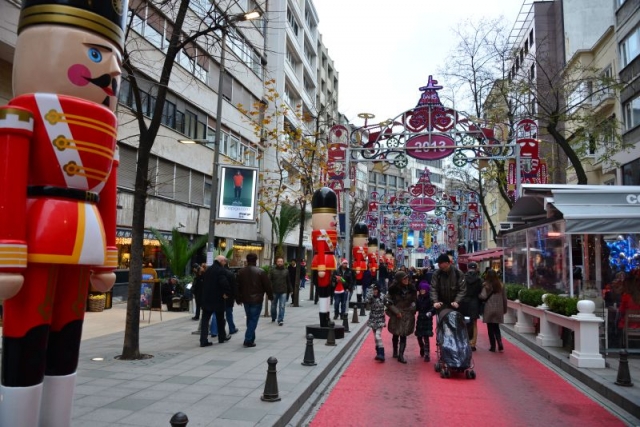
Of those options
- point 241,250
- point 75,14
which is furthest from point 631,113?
point 75,14

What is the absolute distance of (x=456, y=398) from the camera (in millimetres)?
7668

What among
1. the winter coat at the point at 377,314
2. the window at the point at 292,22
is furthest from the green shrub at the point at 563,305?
the window at the point at 292,22

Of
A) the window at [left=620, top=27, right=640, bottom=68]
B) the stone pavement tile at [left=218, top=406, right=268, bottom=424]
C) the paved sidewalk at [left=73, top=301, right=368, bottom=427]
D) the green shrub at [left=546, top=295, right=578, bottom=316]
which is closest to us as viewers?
the stone pavement tile at [left=218, top=406, right=268, bottom=424]

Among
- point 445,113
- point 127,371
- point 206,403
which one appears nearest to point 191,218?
point 445,113

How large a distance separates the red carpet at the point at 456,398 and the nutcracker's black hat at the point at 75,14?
16.1 ft

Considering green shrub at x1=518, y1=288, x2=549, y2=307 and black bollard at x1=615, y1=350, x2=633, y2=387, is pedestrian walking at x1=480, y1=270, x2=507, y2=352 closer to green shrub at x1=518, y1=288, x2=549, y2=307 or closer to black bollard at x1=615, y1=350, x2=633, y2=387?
green shrub at x1=518, y1=288, x2=549, y2=307

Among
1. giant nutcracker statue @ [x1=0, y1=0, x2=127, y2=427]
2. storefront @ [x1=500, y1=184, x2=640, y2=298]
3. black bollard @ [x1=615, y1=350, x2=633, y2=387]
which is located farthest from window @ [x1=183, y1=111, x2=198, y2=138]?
giant nutcracker statue @ [x1=0, y1=0, x2=127, y2=427]

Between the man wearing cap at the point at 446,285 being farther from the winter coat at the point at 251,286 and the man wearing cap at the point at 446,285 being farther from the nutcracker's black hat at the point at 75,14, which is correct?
the nutcracker's black hat at the point at 75,14

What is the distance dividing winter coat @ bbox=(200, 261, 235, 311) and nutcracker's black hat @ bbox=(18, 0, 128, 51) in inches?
289

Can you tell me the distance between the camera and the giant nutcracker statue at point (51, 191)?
359 cm

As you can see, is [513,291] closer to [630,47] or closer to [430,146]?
[430,146]

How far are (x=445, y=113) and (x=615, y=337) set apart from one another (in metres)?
8.71

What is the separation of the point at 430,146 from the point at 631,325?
27.1ft

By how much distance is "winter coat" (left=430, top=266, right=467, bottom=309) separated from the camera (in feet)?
31.3
